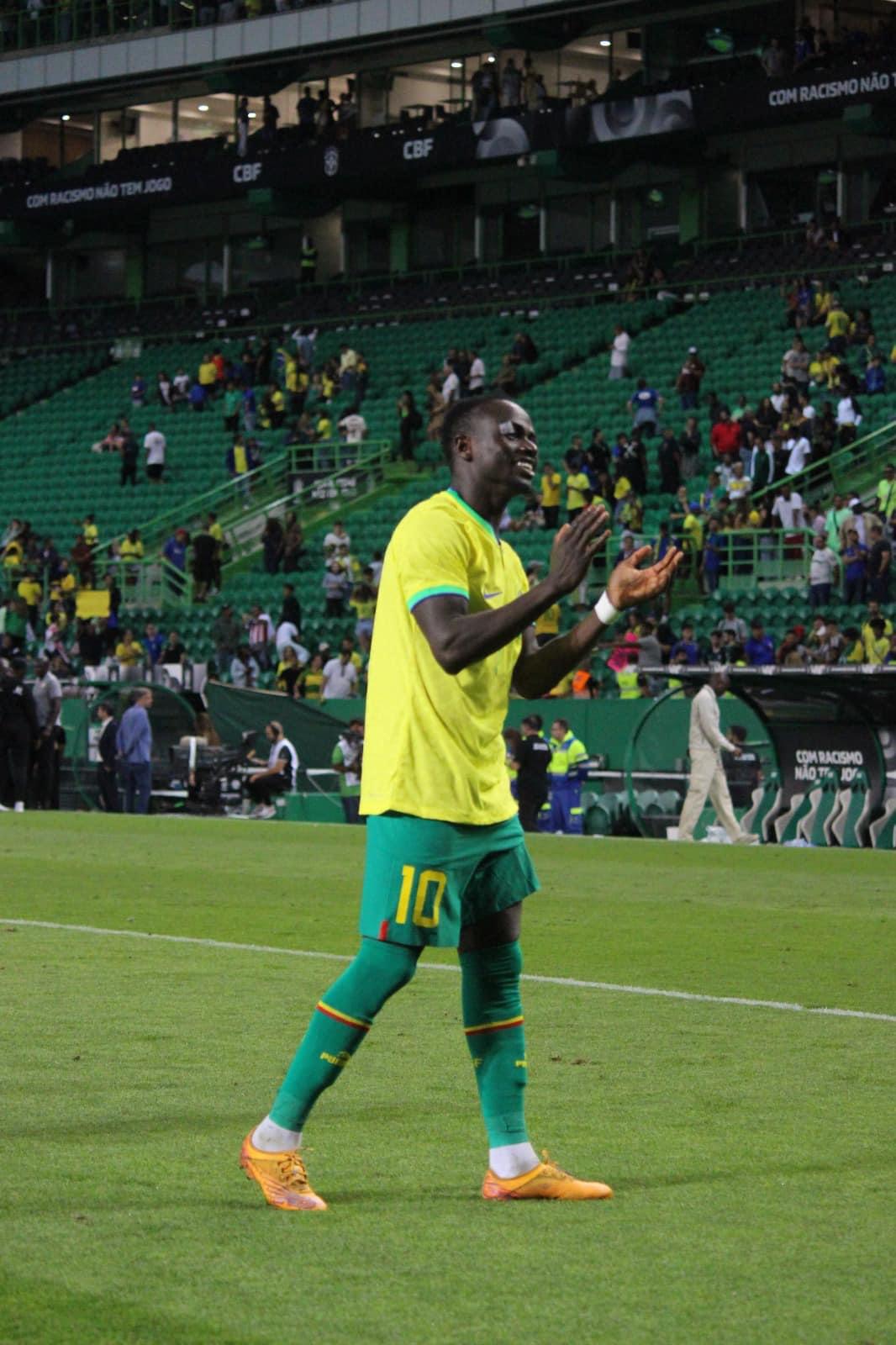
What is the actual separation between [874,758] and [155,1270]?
1857cm

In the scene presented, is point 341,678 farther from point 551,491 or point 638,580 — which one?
point 638,580

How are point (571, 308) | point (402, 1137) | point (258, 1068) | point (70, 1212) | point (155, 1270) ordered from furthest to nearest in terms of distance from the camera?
point (571, 308)
point (258, 1068)
point (402, 1137)
point (70, 1212)
point (155, 1270)

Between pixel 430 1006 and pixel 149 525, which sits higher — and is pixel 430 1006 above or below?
below

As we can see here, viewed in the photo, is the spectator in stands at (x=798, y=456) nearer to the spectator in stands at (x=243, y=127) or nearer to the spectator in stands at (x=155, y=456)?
the spectator in stands at (x=155, y=456)

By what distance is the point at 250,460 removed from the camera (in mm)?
44750

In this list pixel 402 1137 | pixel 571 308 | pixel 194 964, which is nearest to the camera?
pixel 402 1137

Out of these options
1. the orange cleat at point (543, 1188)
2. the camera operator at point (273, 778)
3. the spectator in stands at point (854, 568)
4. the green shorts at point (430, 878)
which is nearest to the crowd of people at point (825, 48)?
the spectator in stands at point (854, 568)

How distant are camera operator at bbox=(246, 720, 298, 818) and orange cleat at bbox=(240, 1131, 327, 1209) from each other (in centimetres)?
2345

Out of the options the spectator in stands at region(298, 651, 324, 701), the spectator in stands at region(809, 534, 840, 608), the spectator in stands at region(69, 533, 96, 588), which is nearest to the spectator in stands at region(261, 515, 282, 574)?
the spectator in stands at region(69, 533, 96, 588)

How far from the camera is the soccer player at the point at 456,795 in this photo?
559 cm

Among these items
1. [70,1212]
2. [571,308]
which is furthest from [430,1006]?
[571,308]

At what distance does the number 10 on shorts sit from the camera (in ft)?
18.3

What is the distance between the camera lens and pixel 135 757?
29.5 meters

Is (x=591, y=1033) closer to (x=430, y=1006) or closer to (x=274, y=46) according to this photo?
(x=430, y=1006)
